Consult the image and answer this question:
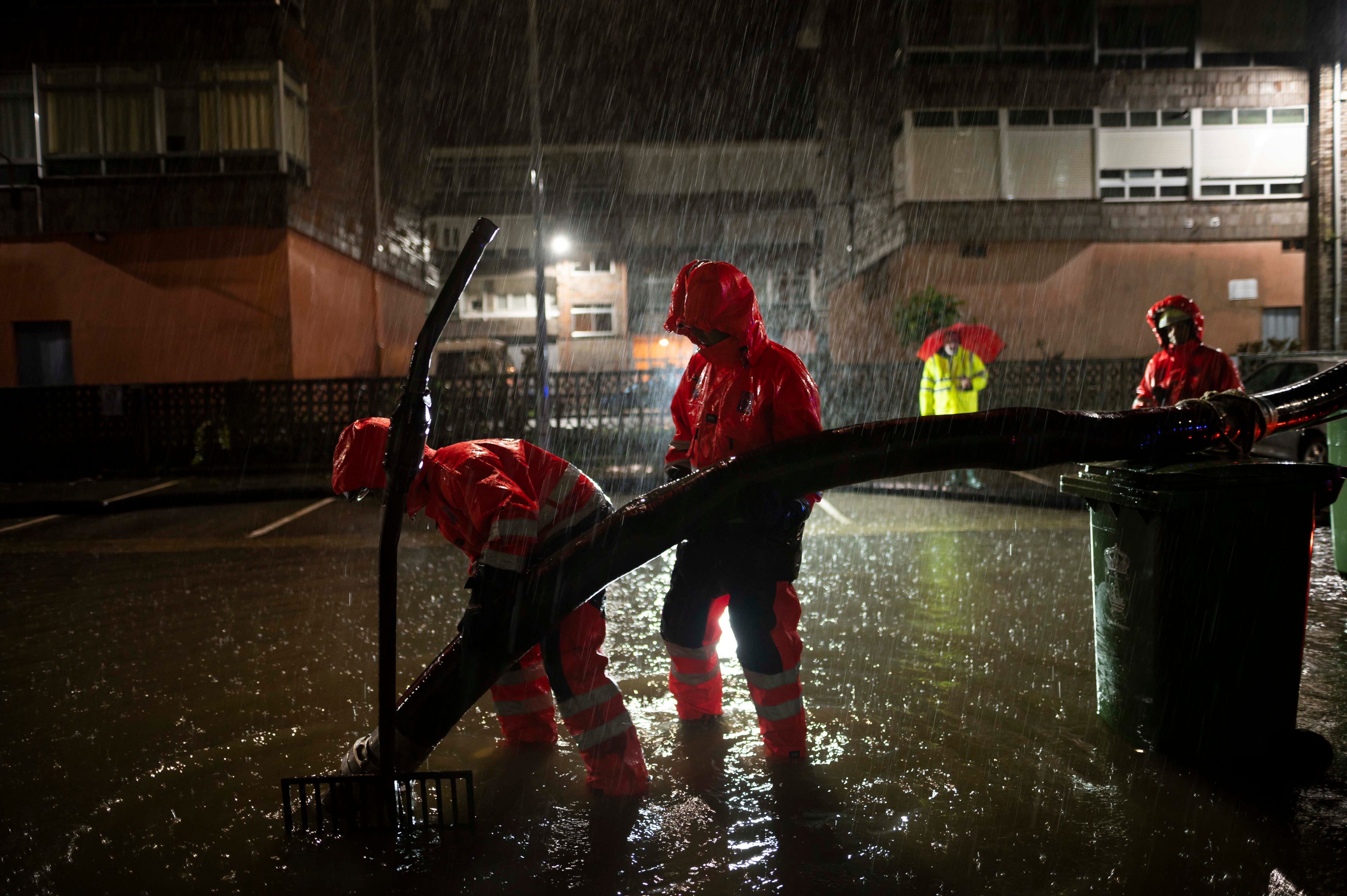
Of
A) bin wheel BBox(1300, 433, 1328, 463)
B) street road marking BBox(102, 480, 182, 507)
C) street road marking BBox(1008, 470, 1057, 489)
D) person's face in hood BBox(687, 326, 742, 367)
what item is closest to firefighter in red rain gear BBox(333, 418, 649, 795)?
person's face in hood BBox(687, 326, 742, 367)

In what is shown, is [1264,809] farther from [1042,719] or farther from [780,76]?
[780,76]

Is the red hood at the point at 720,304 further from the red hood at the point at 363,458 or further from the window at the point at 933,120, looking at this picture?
the window at the point at 933,120

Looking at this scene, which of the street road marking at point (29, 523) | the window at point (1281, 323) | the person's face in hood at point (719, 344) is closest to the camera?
the person's face in hood at point (719, 344)

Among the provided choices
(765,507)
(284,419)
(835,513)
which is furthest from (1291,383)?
(284,419)

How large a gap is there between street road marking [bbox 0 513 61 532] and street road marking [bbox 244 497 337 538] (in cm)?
273

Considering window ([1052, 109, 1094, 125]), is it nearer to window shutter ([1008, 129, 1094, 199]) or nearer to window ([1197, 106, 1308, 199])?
window shutter ([1008, 129, 1094, 199])

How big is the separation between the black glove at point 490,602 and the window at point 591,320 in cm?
3364

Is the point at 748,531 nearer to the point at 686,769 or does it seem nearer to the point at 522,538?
the point at 522,538

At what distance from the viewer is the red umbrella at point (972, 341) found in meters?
10.5

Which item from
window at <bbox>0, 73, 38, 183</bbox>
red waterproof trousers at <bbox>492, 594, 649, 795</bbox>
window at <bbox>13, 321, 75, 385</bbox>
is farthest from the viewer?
window at <bbox>0, 73, 38, 183</bbox>

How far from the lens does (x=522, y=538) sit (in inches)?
107

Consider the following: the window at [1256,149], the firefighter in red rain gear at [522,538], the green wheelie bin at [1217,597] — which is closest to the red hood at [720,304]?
the firefighter in red rain gear at [522,538]

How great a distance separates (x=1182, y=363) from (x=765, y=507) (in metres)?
4.86

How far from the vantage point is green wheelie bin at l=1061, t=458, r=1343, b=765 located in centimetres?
293
